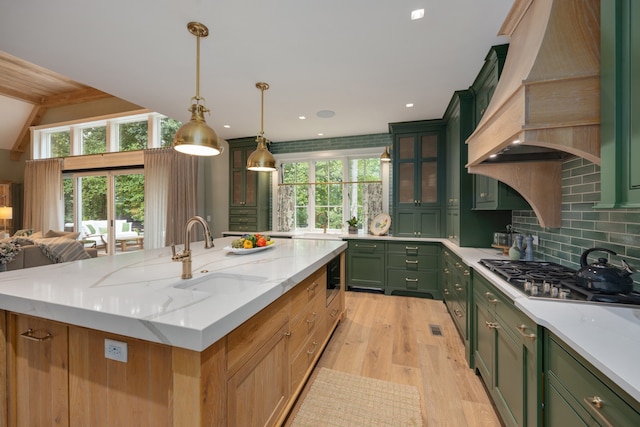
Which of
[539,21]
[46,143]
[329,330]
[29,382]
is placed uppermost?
[46,143]

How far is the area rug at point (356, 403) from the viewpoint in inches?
61.1

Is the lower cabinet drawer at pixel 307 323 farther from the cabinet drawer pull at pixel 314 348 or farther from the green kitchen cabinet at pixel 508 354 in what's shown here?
the green kitchen cabinet at pixel 508 354

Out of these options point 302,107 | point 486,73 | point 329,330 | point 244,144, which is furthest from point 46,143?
point 486,73

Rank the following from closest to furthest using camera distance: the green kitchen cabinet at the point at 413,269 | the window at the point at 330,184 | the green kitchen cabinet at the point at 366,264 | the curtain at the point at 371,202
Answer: the green kitchen cabinet at the point at 413,269, the green kitchen cabinet at the point at 366,264, the curtain at the point at 371,202, the window at the point at 330,184

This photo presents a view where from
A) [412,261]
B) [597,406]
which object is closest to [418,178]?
[412,261]

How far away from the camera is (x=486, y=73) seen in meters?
2.37

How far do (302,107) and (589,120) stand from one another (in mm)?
2827

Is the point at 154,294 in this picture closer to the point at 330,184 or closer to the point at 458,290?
the point at 458,290

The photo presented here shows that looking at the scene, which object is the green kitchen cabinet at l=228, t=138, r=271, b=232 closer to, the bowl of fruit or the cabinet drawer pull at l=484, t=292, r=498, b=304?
the bowl of fruit

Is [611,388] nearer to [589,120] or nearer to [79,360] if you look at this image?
[589,120]

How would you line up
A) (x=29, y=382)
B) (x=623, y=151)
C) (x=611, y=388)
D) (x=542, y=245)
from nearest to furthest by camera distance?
(x=611, y=388), (x=623, y=151), (x=29, y=382), (x=542, y=245)

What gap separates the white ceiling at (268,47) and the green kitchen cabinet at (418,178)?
60 cm

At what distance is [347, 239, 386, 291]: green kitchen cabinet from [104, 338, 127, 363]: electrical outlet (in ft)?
11.0

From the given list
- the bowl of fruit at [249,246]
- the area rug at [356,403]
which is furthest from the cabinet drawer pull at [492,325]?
the bowl of fruit at [249,246]
